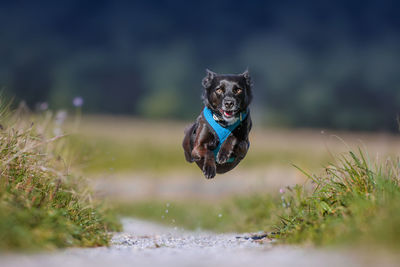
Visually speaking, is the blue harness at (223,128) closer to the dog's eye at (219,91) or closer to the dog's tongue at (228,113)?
the dog's tongue at (228,113)

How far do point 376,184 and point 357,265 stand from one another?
1494 mm

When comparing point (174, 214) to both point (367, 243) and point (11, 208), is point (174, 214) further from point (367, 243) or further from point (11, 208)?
point (367, 243)

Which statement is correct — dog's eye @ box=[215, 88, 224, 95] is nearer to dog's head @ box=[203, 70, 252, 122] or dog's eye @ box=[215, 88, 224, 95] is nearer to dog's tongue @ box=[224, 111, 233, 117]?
dog's head @ box=[203, 70, 252, 122]

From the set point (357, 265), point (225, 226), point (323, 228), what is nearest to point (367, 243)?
point (357, 265)

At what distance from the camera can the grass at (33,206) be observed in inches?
144

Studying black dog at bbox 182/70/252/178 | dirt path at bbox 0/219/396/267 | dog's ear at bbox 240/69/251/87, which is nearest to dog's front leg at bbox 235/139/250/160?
black dog at bbox 182/70/252/178

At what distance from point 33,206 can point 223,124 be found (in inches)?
91.8

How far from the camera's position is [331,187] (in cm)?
477

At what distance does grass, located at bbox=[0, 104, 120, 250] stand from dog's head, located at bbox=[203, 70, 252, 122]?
1866 millimetres

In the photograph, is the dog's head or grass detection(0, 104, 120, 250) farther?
the dog's head

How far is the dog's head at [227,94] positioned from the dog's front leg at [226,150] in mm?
266

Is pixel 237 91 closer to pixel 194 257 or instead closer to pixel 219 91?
pixel 219 91

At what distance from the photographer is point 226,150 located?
18.1 ft

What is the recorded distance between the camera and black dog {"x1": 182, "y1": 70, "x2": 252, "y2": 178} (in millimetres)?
5445
